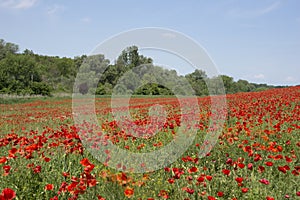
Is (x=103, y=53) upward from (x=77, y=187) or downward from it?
upward

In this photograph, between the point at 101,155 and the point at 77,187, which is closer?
the point at 77,187

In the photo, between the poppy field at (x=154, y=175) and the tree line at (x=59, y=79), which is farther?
the tree line at (x=59, y=79)

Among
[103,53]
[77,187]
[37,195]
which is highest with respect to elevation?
[103,53]

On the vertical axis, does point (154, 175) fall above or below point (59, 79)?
below

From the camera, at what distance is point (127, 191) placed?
8.56ft

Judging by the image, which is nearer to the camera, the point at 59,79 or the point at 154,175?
the point at 154,175

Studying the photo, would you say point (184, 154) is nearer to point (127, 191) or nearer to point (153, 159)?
point (153, 159)

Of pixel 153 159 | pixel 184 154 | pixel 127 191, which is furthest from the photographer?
pixel 184 154

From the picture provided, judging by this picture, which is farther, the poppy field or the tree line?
the tree line

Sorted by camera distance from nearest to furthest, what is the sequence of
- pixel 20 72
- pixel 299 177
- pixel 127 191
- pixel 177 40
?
pixel 127 191 < pixel 299 177 < pixel 177 40 < pixel 20 72

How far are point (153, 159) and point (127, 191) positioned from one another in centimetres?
204

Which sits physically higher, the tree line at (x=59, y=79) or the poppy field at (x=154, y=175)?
the tree line at (x=59, y=79)

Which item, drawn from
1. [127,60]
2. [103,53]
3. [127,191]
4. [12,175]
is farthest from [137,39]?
[127,191]

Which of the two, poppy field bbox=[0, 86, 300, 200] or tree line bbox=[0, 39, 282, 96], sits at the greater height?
tree line bbox=[0, 39, 282, 96]
